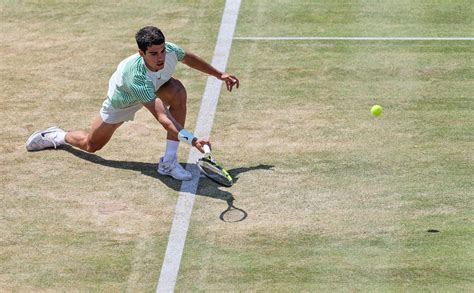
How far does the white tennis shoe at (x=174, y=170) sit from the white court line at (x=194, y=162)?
74mm

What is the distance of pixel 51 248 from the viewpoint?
10945 mm

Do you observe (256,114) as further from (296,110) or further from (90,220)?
(90,220)

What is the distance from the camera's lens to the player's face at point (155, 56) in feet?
38.2

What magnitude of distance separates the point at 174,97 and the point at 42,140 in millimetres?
1691

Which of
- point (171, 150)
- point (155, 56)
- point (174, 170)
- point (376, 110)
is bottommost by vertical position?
point (174, 170)

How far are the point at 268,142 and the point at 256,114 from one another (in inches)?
28.7

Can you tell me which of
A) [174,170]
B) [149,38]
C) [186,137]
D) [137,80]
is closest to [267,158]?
[174,170]

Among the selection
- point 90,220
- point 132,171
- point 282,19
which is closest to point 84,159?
point 132,171

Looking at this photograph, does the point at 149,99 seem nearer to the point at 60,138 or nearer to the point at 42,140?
the point at 60,138

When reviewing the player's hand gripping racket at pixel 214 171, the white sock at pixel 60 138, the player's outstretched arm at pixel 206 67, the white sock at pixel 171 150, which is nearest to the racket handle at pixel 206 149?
the player's hand gripping racket at pixel 214 171

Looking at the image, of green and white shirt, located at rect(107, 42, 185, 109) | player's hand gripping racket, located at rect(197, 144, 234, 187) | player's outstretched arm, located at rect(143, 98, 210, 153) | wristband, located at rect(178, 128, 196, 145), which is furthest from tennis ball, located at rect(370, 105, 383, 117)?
wristband, located at rect(178, 128, 196, 145)

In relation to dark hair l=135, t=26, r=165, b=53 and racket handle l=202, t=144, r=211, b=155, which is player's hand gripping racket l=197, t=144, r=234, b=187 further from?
dark hair l=135, t=26, r=165, b=53

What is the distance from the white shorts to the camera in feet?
40.8

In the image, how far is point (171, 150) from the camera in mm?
12312
